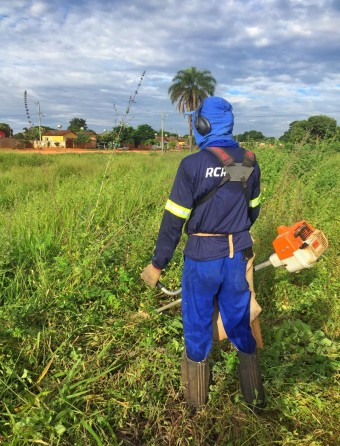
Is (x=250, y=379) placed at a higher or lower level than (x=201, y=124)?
lower

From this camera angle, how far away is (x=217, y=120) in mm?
2127

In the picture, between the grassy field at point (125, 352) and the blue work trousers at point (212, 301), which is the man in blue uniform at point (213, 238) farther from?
the grassy field at point (125, 352)

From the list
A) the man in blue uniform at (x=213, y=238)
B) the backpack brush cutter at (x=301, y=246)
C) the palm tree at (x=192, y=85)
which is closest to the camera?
the man in blue uniform at (x=213, y=238)

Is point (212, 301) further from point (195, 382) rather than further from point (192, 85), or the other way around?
point (192, 85)

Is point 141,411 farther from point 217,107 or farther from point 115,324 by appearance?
point 217,107

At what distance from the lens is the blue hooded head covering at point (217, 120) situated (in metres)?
2.13

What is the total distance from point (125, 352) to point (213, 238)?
1215 millimetres

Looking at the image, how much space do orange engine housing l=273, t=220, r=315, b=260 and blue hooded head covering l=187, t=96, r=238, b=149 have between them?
0.69m

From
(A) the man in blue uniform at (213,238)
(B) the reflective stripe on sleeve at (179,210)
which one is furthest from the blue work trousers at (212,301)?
(B) the reflective stripe on sleeve at (179,210)

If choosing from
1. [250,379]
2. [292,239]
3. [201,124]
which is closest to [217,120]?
[201,124]

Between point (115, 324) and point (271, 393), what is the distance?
1.29 metres

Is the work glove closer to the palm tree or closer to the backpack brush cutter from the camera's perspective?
the backpack brush cutter

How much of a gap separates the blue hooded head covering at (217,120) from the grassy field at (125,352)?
58.9 inches

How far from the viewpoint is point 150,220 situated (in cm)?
462
